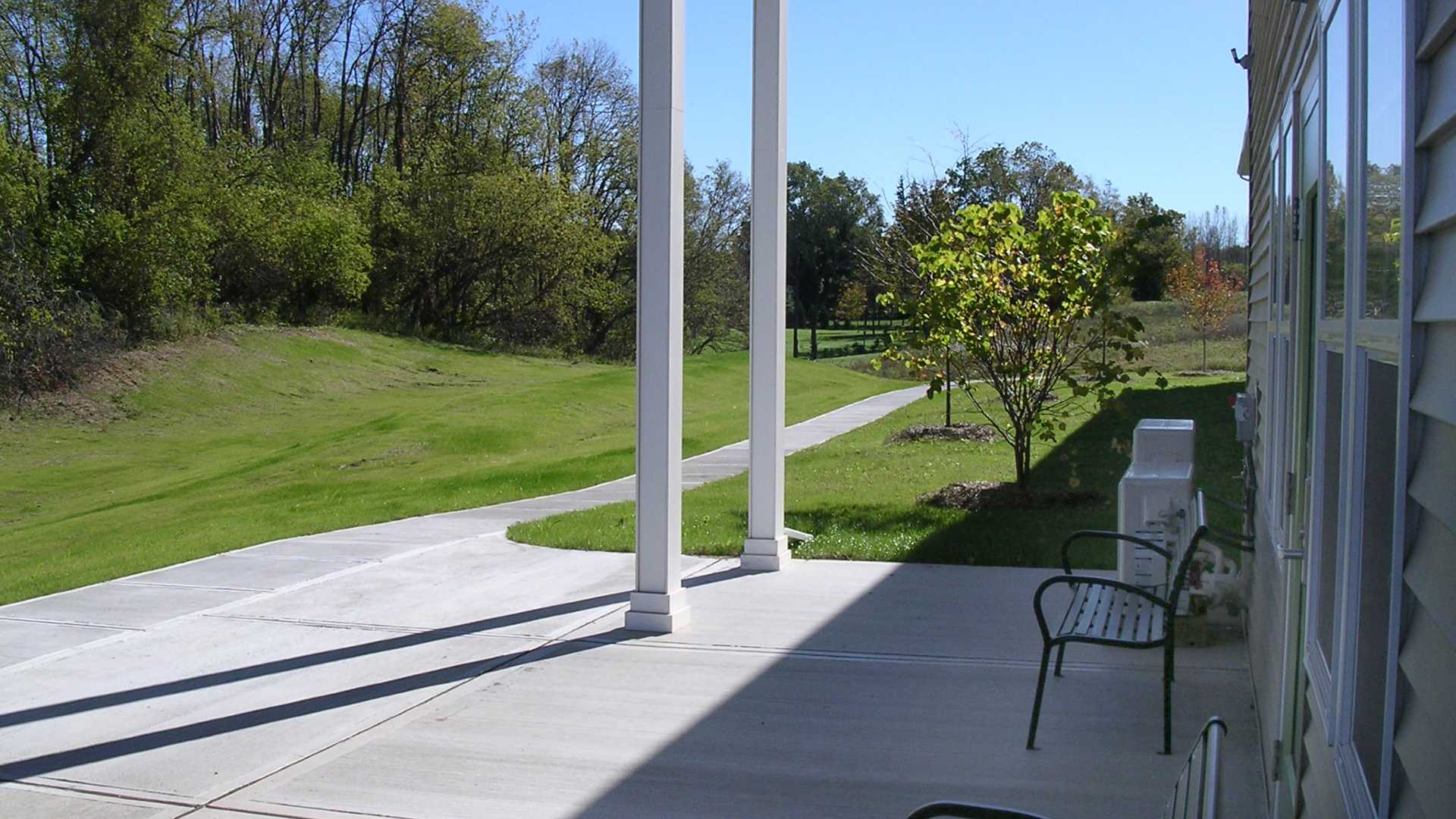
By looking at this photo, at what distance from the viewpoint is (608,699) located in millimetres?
5398

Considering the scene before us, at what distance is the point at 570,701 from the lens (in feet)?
17.7

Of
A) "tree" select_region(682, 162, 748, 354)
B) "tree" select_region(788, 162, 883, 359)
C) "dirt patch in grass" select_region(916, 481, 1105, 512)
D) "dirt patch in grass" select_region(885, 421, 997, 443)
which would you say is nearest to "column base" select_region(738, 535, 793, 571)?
"dirt patch in grass" select_region(916, 481, 1105, 512)

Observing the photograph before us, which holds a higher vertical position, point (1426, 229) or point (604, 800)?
point (1426, 229)

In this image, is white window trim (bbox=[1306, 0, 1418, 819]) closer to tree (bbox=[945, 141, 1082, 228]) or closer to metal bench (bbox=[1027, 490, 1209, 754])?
metal bench (bbox=[1027, 490, 1209, 754])

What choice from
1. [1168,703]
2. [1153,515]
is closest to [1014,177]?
[1153,515]

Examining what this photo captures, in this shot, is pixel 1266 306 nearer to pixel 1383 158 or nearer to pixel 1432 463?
pixel 1383 158

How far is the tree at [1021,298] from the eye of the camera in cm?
1026

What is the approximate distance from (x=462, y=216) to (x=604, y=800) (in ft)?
129

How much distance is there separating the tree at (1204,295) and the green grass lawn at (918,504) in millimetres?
12880

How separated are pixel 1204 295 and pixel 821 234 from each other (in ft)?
73.3

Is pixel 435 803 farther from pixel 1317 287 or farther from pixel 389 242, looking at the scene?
pixel 389 242

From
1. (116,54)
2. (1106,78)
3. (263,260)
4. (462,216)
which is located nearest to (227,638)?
(1106,78)

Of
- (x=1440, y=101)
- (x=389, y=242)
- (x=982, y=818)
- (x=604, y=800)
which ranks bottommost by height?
(x=604, y=800)

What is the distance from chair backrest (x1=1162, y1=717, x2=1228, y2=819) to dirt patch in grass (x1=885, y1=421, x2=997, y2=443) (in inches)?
555
